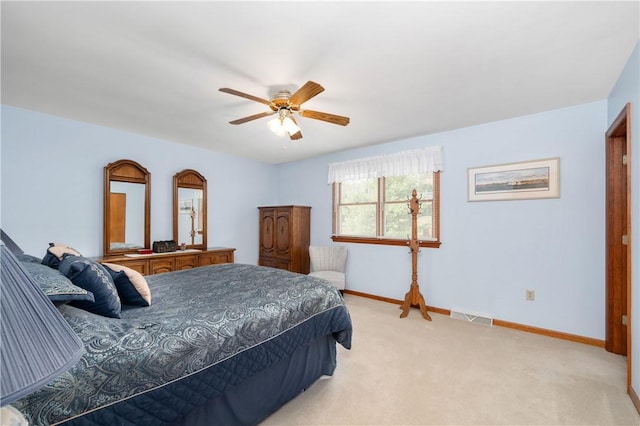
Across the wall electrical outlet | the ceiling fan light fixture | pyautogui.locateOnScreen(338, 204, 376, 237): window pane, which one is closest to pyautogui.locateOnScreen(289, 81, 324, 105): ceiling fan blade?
the ceiling fan light fixture

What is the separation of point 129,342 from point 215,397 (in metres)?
0.52

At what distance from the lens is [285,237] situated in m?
5.11

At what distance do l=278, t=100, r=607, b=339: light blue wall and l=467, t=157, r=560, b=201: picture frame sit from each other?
0.07 metres

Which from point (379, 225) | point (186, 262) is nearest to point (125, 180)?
point (186, 262)

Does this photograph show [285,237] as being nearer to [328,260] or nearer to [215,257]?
[328,260]

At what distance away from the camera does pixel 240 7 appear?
162cm

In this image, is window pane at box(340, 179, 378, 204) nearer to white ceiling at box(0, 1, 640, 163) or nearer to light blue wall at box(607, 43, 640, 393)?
white ceiling at box(0, 1, 640, 163)

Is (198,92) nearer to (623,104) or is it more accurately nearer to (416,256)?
(416,256)

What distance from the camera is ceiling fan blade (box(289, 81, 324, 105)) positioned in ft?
6.69

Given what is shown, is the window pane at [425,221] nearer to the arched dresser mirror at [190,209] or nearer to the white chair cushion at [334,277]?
the white chair cushion at [334,277]

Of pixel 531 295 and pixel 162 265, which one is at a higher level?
pixel 162 265

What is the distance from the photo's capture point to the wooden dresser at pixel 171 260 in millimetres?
3586

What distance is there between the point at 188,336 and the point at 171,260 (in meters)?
3.00

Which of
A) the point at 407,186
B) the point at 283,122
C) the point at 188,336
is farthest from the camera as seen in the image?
the point at 407,186
